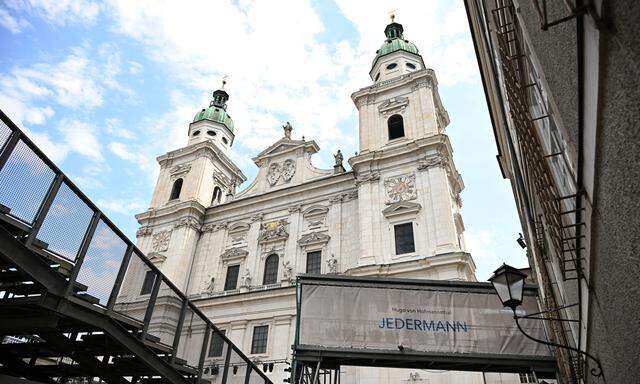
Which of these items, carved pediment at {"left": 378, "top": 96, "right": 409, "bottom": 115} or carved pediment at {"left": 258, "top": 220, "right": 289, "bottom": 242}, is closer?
carved pediment at {"left": 258, "top": 220, "right": 289, "bottom": 242}

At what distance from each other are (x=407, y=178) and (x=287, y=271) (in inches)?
376

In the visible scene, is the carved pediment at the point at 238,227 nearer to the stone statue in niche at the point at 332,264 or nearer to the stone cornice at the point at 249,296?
the stone cornice at the point at 249,296

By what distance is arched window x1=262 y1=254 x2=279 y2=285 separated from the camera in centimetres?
2844

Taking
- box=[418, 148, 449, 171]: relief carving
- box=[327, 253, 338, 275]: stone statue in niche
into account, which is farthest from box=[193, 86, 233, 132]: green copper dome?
box=[418, 148, 449, 171]: relief carving

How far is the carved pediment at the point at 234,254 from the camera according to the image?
98.8ft

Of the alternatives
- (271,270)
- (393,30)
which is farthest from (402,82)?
(271,270)

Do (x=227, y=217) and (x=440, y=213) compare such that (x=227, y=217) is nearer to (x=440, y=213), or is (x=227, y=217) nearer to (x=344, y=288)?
(x=440, y=213)

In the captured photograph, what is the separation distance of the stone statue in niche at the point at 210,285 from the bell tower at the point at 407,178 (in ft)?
36.8

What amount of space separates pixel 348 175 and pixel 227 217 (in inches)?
395

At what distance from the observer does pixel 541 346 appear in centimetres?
1123

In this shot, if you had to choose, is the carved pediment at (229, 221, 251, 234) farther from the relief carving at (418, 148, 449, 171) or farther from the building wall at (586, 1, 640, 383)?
the building wall at (586, 1, 640, 383)

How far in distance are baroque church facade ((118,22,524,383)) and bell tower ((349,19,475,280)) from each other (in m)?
0.07

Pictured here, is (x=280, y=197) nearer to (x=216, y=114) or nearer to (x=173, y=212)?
(x=173, y=212)

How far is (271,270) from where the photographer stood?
28797 millimetres
